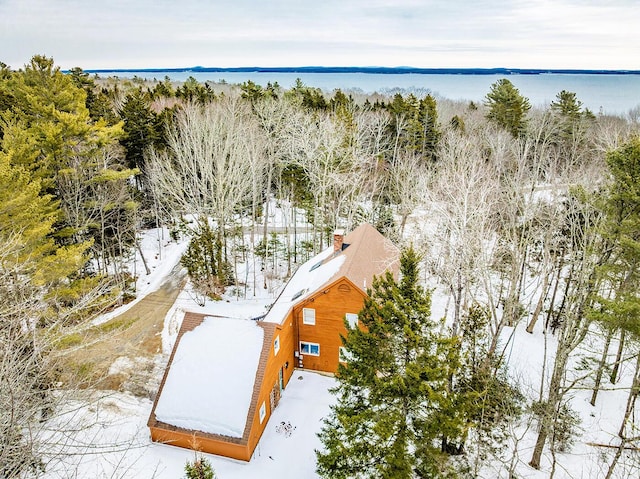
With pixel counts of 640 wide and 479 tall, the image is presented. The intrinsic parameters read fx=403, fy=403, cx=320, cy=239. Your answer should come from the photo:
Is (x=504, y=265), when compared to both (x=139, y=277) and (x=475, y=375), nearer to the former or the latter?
(x=475, y=375)

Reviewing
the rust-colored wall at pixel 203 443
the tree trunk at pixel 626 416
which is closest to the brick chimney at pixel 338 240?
the rust-colored wall at pixel 203 443

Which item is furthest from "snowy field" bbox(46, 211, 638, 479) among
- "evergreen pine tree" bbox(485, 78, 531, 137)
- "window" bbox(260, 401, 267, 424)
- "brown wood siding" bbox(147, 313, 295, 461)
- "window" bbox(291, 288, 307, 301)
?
"evergreen pine tree" bbox(485, 78, 531, 137)

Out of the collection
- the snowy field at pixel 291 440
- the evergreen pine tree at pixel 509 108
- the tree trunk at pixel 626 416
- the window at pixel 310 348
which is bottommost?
the snowy field at pixel 291 440

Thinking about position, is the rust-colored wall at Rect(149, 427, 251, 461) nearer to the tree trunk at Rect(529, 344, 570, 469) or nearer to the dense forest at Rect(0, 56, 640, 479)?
the dense forest at Rect(0, 56, 640, 479)

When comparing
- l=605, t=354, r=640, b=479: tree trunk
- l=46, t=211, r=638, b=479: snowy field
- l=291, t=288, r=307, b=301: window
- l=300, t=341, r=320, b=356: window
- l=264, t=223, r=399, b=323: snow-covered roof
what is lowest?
l=46, t=211, r=638, b=479: snowy field

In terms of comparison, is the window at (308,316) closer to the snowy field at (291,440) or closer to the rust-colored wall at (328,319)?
the rust-colored wall at (328,319)

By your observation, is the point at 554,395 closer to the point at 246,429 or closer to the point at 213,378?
the point at 246,429

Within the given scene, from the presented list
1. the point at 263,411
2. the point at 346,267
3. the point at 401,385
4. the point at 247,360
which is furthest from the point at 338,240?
the point at 401,385
